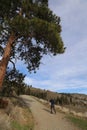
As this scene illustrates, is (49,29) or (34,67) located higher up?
(49,29)

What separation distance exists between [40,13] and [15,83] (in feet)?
21.7

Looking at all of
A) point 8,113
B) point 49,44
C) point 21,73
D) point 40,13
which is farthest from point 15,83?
point 40,13

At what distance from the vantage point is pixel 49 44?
85.8 feet

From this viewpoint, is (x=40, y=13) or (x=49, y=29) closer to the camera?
(x=49, y=29)

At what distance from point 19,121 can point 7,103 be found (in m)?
2.93

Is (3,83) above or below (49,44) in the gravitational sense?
below

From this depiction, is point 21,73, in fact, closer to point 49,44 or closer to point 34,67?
point 34,67

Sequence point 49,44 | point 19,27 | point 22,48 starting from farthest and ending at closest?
point 22,48 < point 49,44 < point 19,27

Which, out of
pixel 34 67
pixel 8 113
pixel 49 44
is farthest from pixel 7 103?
pixel 49 44

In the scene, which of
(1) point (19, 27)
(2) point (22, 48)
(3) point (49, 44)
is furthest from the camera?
(2) point (22, 48)

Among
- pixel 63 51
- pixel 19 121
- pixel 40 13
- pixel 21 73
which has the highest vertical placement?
pixel 40 13

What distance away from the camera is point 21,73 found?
27609mm

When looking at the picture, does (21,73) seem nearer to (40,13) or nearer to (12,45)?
(12,45)

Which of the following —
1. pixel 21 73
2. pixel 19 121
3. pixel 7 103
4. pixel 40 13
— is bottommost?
pixel 19 121
